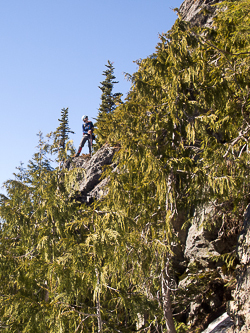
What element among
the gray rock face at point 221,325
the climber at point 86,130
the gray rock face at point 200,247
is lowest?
the gray rock face at point 221,325

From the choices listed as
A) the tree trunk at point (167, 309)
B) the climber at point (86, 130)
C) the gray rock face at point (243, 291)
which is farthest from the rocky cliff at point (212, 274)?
the climber at point (86, 130)

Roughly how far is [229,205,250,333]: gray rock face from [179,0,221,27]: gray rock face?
1067 cm

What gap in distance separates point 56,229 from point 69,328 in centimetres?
260

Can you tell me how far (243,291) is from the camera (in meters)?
6.81

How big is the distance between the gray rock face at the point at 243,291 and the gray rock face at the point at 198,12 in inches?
420

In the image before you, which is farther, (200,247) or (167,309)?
(200,247)

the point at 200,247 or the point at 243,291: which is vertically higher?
the point at 200,247

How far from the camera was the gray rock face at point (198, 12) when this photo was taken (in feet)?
46.9

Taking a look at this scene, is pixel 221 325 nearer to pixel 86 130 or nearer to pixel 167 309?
pixel 167 309

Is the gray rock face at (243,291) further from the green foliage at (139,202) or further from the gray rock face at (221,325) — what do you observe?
the green foliage at (139,202)

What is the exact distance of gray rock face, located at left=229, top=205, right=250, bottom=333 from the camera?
664 centimetres

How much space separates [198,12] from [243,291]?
11.9 meters

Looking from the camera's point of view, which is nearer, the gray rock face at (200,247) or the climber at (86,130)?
the gray rock face at (200,247)

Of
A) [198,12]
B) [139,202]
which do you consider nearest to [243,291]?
[139,202]
